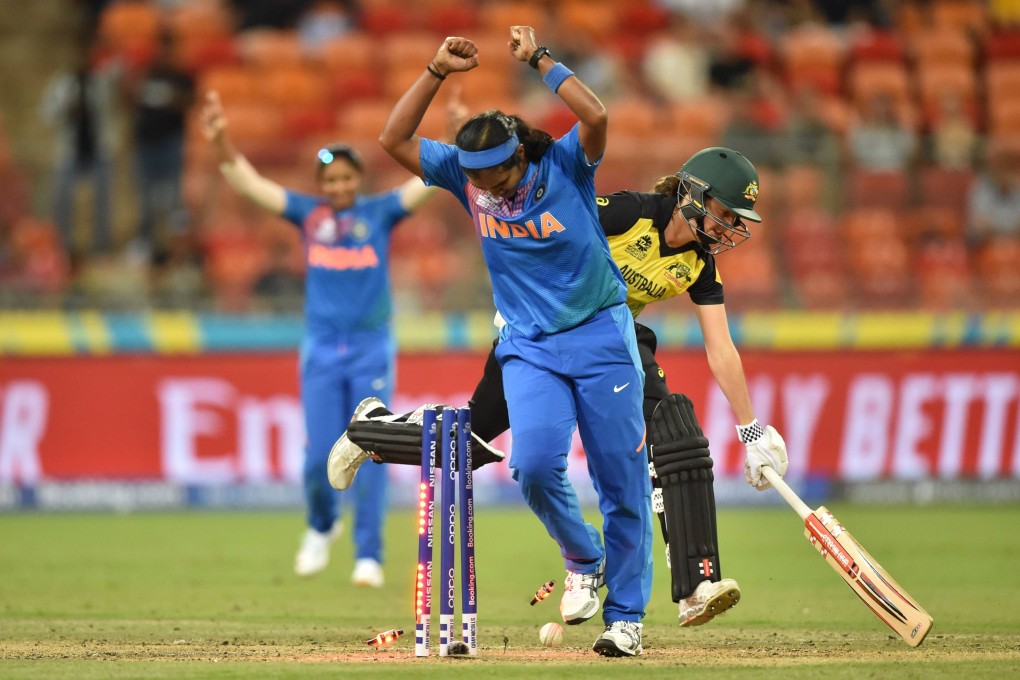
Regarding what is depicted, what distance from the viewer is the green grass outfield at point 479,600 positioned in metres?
5.88

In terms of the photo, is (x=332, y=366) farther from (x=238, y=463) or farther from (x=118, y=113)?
(x=118, y=113)

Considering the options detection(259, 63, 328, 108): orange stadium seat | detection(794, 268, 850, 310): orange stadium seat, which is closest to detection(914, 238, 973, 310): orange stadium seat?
detection(794, 268, 850, 310): orange stadium seat

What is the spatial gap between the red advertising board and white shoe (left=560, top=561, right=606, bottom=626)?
7098 millimetres

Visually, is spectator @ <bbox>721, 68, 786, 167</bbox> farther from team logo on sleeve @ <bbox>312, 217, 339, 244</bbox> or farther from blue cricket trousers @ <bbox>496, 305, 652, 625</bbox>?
blue cricket trousers @ <bbox>496, 305, 652, 625</bbox>

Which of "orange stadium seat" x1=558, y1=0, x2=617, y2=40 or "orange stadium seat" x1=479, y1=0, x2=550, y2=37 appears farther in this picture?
"orange stadium seat" x1=558, y1=0, x2=617, y2=40

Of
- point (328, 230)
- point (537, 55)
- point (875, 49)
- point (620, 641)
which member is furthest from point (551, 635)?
point (875, 49)

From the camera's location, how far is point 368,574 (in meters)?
9.17

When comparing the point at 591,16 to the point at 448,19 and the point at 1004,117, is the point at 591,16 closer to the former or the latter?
the point at 448,19

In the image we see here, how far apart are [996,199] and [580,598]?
32.0ft

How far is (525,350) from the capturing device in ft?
20.3

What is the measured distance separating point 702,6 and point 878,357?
659cm

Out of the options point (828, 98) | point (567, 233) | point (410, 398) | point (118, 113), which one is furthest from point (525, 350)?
point (828, 98)

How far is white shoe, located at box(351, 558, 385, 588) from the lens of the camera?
915cm

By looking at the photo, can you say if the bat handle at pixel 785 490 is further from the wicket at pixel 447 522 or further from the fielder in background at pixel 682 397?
the wicket at pixel 447 522
